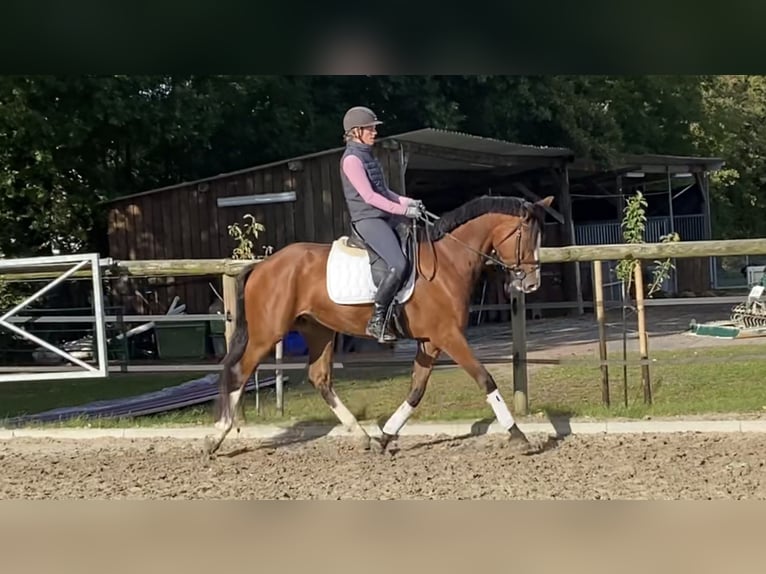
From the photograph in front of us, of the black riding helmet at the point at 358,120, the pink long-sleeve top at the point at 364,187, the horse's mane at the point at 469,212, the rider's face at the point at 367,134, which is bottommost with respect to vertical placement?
the horse's mane at the point at 469,212

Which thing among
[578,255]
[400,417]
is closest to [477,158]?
[578,255]

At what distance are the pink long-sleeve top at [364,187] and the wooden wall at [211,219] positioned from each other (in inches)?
293

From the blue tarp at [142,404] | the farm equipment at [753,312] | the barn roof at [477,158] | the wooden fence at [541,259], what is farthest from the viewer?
the barn roof at [477,158]

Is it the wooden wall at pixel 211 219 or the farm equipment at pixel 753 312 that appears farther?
the wooden wall at pixel 211 219

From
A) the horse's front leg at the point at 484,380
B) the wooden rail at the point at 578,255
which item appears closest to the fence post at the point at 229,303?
the wooden rail at the point at 578,255

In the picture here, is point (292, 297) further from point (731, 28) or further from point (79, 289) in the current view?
point (79, 289)

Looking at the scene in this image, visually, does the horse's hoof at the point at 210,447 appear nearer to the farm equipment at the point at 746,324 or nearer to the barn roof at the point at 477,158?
the barn roof at the point at 477,158

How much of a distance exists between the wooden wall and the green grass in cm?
345

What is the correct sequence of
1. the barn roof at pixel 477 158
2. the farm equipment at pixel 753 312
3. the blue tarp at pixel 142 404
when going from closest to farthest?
the blue tarp at pixel 142 404
the farm equipment at pixel 753 312
the barn roof at pixel 477 158

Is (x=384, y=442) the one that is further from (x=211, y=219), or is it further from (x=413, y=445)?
(x=211, y=219)

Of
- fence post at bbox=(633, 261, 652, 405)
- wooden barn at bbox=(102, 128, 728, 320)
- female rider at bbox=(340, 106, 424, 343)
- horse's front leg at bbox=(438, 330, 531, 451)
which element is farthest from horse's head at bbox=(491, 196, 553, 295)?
wooden barn at bbox=(102, 128, 728, 320)

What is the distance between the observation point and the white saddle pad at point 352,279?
5.77 m

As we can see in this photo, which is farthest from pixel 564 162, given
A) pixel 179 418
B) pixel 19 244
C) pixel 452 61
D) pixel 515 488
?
pixel 452 61

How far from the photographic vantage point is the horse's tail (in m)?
6.07
